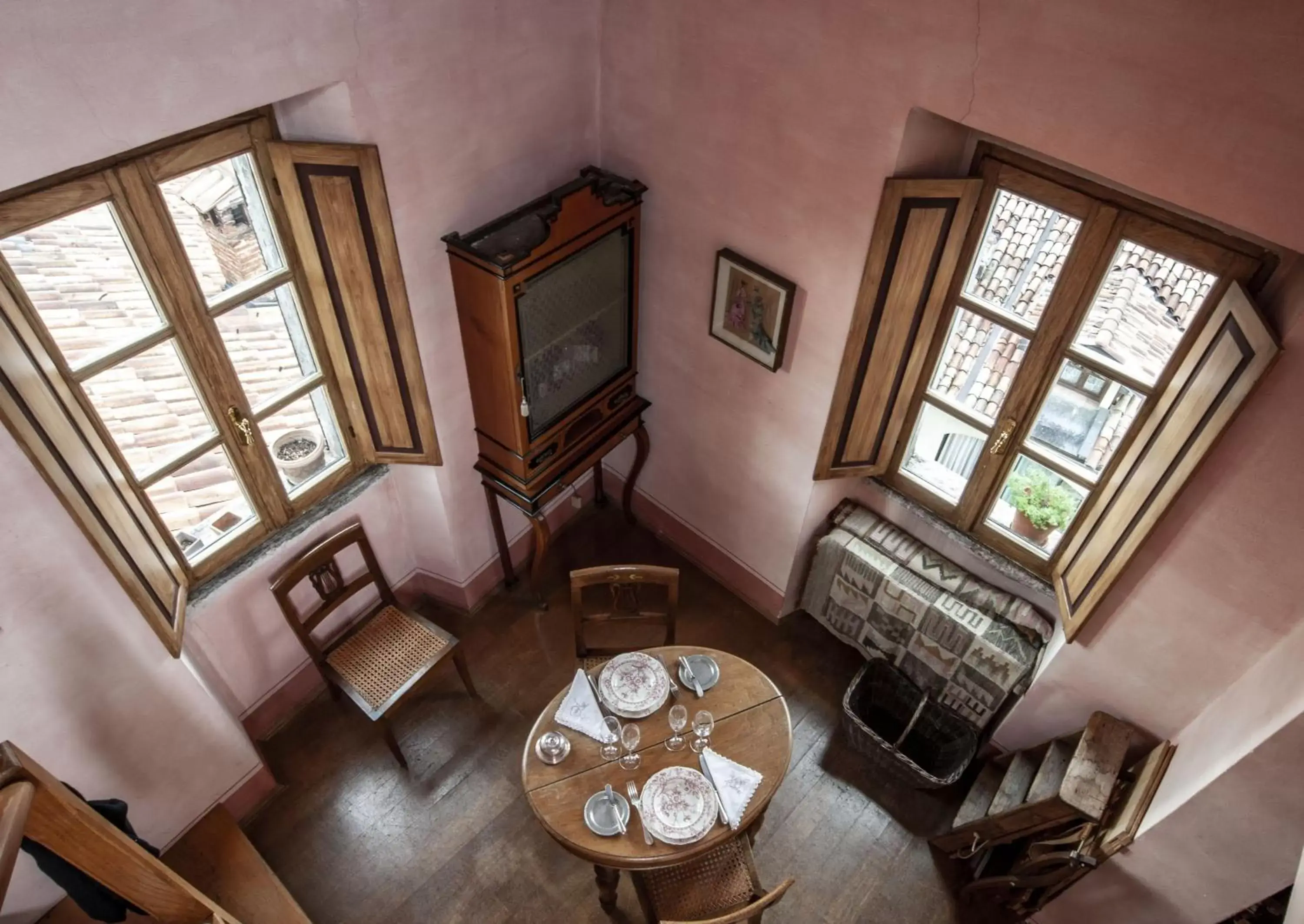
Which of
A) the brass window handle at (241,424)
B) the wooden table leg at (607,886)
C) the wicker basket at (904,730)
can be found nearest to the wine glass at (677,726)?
the wooden table leg at (607,886)

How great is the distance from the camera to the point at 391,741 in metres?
3.51

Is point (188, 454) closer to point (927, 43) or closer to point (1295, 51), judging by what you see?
point (927, 43)

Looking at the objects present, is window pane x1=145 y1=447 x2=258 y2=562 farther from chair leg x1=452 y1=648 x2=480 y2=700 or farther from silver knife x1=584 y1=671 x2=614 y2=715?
silver knife x1=584 y1=671 x2=614 y2=715

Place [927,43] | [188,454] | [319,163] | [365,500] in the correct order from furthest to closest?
[365,500]
[188,454]
[319,163]
[927,43]

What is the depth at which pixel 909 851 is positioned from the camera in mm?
3479

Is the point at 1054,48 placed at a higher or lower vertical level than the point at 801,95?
higher

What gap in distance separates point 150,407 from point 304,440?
0.64m

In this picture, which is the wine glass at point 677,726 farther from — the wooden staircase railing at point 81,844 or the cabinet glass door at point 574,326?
the wooden staircase railing at point 81,844

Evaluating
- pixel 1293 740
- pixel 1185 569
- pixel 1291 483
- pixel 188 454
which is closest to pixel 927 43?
pixel 1291 483

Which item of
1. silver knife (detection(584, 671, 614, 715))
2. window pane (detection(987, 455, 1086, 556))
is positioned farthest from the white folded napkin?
window pane (detection(987, 455, 1086, 556))

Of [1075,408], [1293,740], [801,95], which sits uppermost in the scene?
[801,95]

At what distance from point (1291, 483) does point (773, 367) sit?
1706mm

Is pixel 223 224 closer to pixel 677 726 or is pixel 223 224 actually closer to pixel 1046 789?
pixel 677 726

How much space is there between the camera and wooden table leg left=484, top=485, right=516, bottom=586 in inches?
153
